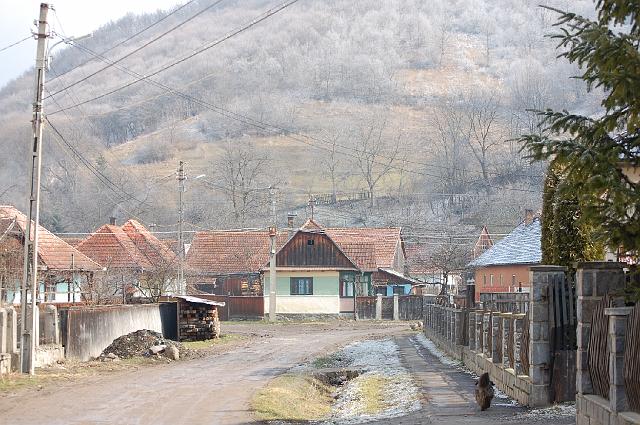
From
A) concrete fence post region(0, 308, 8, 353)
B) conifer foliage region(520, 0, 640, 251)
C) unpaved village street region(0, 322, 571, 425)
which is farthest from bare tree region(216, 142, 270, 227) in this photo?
conifer foliage region(520, 0, 640, 251)

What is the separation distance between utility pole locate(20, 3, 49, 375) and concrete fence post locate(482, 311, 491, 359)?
1072 centimetres

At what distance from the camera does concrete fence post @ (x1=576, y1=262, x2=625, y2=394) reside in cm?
1191

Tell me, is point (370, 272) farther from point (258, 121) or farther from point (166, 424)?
point (258, 121)

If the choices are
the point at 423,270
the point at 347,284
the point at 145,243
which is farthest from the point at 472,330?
the point at 423,270

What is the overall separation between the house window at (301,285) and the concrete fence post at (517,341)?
165 feet

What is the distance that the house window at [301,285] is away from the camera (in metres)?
66.9

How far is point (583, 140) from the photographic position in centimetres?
987

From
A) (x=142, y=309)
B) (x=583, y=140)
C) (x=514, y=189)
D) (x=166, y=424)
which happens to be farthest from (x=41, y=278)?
(x=514, y=189)

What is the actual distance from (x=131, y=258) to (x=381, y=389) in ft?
146

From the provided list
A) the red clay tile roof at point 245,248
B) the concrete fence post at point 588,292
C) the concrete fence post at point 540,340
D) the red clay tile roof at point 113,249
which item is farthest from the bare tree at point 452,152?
the concrete fence post at point 588,292

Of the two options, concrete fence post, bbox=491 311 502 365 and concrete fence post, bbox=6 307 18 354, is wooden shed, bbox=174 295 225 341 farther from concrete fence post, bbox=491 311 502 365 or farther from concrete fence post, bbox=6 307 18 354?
→ concrete fence post, bbox=491 311 502 365

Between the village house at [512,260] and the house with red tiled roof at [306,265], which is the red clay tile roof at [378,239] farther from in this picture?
the village house at [512,260]

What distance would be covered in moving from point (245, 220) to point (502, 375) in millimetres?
78177

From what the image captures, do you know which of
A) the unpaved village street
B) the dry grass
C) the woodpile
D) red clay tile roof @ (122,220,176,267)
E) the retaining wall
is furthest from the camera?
red clay tile roof @ (122,220,176,267)
